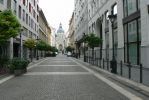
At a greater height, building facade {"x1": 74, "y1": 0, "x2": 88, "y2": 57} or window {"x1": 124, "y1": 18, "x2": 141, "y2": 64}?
building facade {"x1": 74, "y1": 0, "x2": 88, "y2": 57}

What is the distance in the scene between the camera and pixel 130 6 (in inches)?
1040

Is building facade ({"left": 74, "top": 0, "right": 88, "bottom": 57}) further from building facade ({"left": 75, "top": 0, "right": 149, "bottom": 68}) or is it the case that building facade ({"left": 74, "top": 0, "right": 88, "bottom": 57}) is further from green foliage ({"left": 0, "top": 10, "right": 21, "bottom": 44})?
green foliage ({"left": 0, "top": 10, "right": 21, "bottom": 44})

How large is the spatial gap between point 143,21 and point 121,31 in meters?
7.46

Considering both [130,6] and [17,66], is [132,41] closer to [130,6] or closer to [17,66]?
[130,6]

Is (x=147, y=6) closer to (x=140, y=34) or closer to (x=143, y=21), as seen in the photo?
(x=143, y=21)

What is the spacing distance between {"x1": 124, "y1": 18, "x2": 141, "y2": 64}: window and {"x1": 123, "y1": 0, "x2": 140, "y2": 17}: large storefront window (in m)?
0.98

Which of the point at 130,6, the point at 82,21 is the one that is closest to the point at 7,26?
the point at 130,6

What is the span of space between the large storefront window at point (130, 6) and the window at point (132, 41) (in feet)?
3.23

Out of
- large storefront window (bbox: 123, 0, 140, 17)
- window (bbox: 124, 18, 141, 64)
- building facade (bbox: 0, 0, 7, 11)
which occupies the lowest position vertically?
window (bbox: 124, 18, 141, 64)

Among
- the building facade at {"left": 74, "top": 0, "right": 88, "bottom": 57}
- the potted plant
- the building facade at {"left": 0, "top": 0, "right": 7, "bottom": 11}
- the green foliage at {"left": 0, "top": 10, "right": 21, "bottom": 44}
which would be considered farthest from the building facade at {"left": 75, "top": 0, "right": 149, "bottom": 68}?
the building facade at {"left": 74, "top": 0, "right": 88, "bottom": 57}

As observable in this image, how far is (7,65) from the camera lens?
877 inches

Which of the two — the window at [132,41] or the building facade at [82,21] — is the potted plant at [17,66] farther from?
the building facade at [82,21]

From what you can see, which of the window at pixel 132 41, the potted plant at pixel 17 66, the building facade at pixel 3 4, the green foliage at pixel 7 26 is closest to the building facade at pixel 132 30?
the window at pixel 132 41

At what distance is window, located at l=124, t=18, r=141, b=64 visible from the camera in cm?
2405
